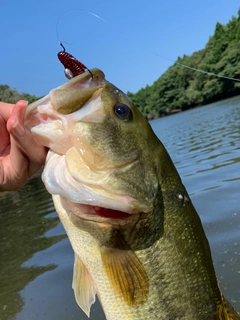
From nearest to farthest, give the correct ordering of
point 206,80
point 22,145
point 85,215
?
point 85,215, point 22,145, point 206,80

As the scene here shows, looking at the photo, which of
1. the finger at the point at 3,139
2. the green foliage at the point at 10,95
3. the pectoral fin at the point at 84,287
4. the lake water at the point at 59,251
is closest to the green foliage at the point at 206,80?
the green foliage at the point at 10,95

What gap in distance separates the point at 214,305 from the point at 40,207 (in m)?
11.6

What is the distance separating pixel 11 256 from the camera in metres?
8.45

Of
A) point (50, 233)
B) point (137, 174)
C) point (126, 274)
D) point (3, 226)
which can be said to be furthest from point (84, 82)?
point (3, 226)

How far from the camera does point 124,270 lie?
88.1 inches

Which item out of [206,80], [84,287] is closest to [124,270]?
[84,287]

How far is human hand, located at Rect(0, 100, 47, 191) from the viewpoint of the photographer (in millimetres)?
2299

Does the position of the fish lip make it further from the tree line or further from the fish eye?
the tree line

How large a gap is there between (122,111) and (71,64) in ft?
1.37

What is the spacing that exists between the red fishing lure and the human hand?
33 centimetres

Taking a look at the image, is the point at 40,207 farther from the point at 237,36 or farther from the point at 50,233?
the point at 237,36

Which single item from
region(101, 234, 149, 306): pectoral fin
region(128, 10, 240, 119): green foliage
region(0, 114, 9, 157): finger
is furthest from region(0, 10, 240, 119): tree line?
region(101, 234, 149, 306): pectoral fin

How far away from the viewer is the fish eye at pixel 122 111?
7.54 ft

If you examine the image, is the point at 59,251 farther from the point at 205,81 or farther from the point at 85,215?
the point at 205,81
